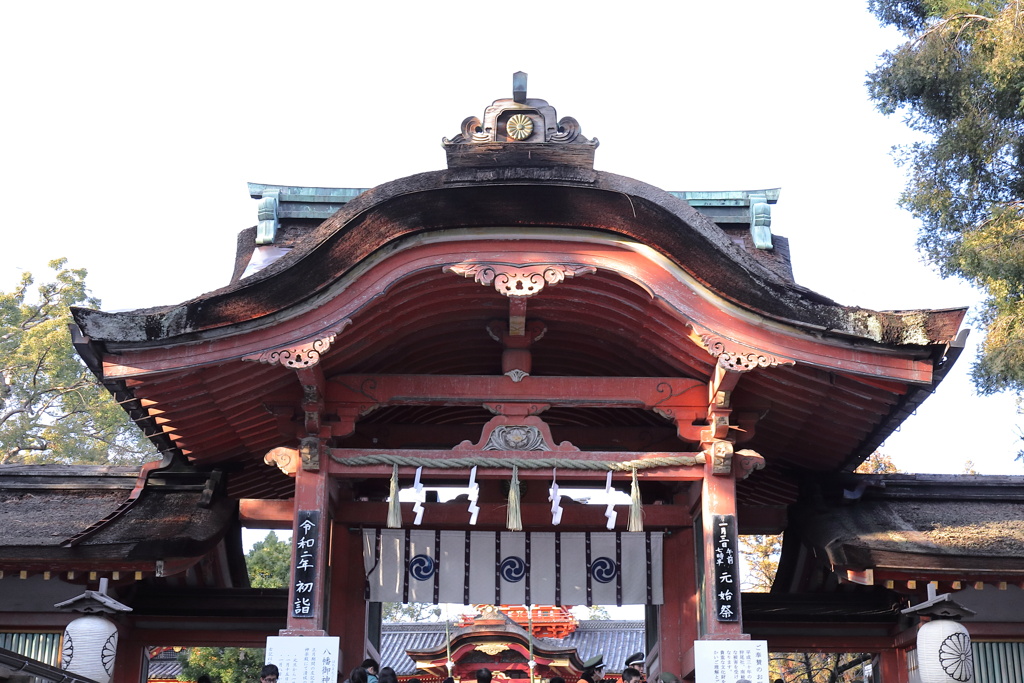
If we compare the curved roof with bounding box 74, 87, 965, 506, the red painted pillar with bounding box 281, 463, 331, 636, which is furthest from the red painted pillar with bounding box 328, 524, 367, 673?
the curved roof with bounding box 74, 87, 965, 506

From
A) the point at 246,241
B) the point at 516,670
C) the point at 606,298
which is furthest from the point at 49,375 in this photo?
the point at 606,298

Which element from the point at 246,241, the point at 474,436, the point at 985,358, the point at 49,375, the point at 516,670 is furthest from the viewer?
the point at 49,375

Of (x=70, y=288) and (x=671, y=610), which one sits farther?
(x=70, y=288)

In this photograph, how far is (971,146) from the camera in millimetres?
13672

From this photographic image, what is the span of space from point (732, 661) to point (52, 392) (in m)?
28.2

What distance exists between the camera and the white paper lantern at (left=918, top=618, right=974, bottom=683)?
25.2ft

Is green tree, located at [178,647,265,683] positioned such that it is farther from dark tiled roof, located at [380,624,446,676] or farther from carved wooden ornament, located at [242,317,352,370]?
dark tiled roof, located at [380,624,446,676]

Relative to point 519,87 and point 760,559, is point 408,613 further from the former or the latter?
point 519,87

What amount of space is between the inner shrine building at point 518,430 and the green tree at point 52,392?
21877 mm

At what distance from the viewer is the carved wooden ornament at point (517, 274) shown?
744 cm

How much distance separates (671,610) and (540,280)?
379cm

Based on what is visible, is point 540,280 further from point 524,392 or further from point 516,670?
point 516,670

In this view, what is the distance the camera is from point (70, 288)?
3191 centimetres

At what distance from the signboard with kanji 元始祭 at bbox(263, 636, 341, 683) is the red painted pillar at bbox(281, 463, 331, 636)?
0.39ft
